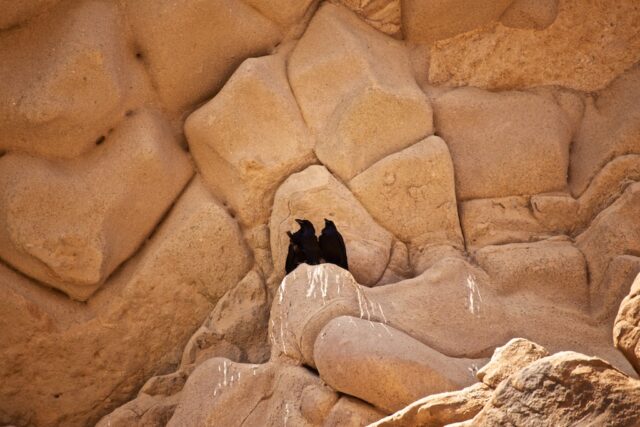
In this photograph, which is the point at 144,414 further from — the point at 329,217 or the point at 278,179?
the point at 278,179

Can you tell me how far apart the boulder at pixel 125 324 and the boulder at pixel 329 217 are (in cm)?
54

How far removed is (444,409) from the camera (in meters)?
4.64

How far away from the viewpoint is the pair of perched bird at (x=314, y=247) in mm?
7582

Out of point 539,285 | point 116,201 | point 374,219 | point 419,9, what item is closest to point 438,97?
point 419,9

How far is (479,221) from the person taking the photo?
8211 mm

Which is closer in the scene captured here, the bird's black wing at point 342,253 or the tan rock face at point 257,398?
the tan rock face at point 257,398

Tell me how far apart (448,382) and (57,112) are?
4.24m

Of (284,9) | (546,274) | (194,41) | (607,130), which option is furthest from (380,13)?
(546,274)

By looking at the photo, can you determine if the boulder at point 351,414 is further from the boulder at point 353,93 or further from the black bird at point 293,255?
the boulder at point 353,93

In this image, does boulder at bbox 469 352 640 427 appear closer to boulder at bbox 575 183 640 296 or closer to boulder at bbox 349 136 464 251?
boulder at bbox 575 183 640 296

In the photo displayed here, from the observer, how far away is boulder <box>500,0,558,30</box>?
8.78 meters

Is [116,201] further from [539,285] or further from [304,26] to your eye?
[539,285]

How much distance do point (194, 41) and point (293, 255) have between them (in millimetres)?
2406

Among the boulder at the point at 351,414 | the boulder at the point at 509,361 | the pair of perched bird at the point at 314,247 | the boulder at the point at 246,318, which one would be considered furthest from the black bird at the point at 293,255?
the boulder at the point at 509,361
